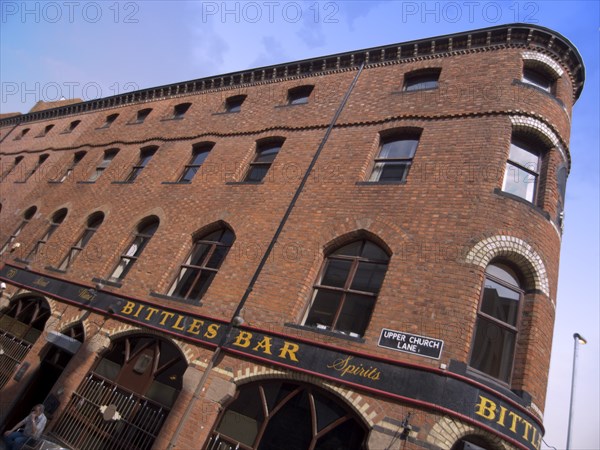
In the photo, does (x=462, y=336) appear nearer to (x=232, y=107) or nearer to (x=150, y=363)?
(x=150, y=363)

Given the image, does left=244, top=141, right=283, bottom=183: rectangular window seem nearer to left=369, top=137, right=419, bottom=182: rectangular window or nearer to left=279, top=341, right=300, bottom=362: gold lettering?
left=369, top=137, right=419, bottom=182: rectangular window

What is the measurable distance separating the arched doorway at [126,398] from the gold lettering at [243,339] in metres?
1.60

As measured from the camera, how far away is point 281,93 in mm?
14375

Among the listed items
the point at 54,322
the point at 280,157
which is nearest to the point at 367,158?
the point at 280,157

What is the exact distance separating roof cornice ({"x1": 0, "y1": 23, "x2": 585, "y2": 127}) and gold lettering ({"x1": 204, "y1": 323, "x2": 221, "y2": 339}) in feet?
33.8

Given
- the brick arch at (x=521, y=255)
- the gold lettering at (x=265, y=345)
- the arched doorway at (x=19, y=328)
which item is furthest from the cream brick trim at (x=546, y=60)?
the arched doorway at (x=19, y=328)

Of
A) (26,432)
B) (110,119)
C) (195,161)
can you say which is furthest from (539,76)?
(110,119)

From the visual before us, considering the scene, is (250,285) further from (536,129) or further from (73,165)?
(73,165)

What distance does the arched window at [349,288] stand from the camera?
7668 millimetres

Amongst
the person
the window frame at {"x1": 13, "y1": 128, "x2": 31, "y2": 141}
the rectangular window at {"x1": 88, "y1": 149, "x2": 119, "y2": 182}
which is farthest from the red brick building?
the window frame at {"x1": 13, "y1": 128, "x2": 31, "y2": 141}

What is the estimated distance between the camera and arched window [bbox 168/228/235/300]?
10047 mm

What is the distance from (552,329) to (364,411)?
4.59m

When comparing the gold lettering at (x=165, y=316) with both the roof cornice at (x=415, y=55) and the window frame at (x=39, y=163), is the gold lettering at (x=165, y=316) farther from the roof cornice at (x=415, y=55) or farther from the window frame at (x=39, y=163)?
the window frame at (x=39, y=163)

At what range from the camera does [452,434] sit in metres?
5.66
